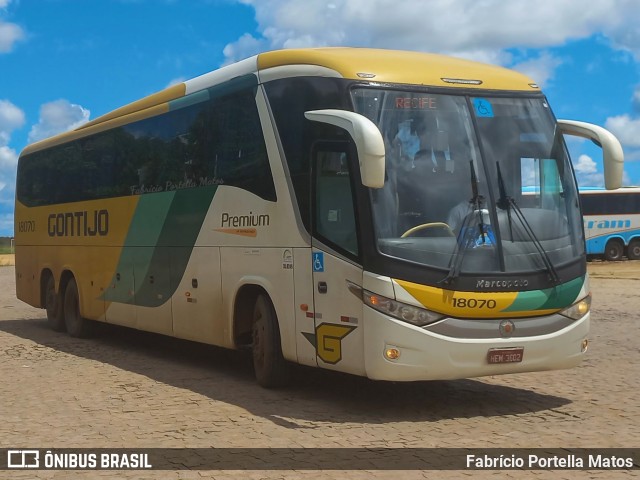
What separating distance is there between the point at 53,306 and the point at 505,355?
39.0 ft

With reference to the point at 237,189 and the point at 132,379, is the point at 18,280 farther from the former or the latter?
the point at 237,189

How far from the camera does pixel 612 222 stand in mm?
46531

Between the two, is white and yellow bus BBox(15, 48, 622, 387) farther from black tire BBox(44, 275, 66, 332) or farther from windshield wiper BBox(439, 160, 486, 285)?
black tire BBox(44, 275, 66, 332)

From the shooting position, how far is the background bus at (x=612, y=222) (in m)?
46.3

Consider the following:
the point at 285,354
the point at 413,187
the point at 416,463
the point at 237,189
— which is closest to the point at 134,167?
the point at 237,189

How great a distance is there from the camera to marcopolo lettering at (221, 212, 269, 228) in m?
10.8

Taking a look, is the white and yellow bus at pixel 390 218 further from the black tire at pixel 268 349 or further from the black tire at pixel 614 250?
A: the black tire at pixel 614 250

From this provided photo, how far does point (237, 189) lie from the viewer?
1141 centimetres

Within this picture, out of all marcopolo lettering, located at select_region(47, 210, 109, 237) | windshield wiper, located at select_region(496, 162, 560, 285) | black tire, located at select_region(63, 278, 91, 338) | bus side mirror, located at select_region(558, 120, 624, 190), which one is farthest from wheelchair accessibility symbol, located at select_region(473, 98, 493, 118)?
black tire, located at select_region(63, 278, 91, 338)

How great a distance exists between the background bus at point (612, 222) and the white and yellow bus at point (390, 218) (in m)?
36.8

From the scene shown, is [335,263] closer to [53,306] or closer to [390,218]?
[390,218]

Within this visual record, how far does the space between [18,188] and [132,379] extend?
395 inches

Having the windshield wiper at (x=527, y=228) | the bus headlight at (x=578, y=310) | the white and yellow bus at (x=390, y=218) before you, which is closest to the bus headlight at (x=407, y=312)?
the white and yellow bus at (x=390, y=218)

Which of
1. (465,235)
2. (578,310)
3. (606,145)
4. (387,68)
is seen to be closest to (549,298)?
(578,310)
